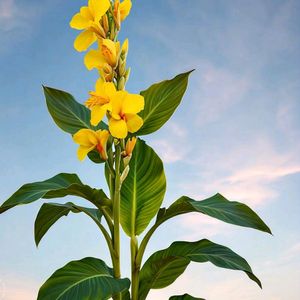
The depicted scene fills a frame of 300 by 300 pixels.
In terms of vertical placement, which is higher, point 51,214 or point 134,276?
point 51,214

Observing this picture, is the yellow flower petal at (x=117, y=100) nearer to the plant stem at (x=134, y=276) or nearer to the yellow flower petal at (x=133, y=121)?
the yellow flower petal at (x=133, y=121)

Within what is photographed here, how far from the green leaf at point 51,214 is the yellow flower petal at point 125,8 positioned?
25.2 inches

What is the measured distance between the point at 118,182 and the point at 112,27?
0.49m

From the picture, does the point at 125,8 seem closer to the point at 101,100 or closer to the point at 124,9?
the point at 124,9

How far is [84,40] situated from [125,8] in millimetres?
168

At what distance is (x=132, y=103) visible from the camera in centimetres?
143

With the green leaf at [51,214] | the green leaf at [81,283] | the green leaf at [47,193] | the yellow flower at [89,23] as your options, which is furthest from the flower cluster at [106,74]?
the green leaf at [81,283]

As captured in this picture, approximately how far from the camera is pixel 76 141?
58.5 inches

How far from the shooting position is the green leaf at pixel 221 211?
1.46 m

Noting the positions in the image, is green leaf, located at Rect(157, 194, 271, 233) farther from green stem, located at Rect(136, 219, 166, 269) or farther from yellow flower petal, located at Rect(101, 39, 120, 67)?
yellow flower petal, located at Rect(101, 39, 120, 67)

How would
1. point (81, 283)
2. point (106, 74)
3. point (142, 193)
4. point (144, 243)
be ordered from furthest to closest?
point (142, 193)
point (144, 243)
point (106, 74)
point (81, 283)

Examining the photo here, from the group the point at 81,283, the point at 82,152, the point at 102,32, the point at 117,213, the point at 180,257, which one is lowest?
the point at 81,283

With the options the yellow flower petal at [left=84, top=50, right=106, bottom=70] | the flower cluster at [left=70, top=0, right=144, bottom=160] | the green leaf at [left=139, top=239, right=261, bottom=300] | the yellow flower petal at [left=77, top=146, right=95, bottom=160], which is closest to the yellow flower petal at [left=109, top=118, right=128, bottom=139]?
the flower cluster at [left=70, top=0, right=144, bottom=160]

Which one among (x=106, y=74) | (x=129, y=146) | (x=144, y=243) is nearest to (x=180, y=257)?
(x=144, y=243)
